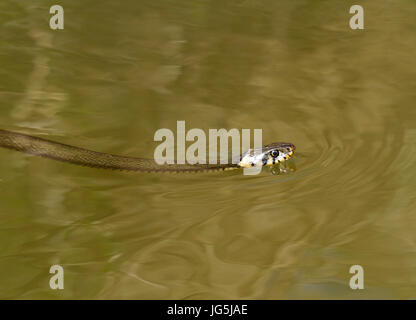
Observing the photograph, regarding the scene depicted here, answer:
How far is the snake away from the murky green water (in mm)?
114

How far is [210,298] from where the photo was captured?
3.67 meters

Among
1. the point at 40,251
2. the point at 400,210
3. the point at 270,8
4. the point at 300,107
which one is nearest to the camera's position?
the point at 40,251

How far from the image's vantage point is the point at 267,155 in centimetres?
491

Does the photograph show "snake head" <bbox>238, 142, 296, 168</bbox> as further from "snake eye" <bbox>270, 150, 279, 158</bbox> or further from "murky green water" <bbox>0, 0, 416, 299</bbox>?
"murky green water" <bbox>0, 0, 416, 299</bbox>

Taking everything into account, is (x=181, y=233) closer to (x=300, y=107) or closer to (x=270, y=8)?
(x=300, y=107)

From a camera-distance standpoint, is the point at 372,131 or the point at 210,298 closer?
the point at 210,298

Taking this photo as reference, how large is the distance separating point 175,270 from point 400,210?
181 centimetres

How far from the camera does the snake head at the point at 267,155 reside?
4.84 m

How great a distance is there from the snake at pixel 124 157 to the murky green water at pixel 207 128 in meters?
0.11

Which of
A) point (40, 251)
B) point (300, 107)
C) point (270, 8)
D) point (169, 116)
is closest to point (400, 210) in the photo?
point (300, 107)

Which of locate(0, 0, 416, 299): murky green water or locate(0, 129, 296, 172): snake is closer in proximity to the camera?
locate(0, 0, 416, 299): murky green water

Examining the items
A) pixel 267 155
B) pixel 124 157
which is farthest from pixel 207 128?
pixel 124 157

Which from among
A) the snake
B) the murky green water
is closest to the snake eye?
the snake

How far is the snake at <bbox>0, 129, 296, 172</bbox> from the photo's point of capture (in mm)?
4801
